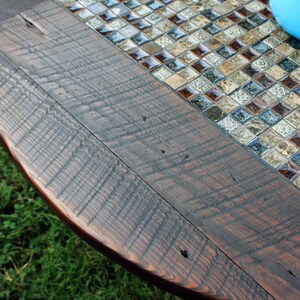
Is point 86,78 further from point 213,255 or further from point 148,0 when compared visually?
point 213,255

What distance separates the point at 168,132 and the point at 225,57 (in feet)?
0.78

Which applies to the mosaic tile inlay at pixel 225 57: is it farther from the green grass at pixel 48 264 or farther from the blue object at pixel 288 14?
the green grass at pixel 48 264

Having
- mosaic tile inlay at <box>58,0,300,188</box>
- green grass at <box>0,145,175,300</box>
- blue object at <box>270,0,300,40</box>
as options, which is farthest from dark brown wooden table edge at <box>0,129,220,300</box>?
green grass at <box>0,145,175,300</box>

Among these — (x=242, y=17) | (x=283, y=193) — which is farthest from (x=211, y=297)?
(x=242, y=17)

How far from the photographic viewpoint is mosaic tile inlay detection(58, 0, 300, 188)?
0.95 m

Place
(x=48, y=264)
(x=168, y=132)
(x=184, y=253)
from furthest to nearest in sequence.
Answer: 1. (x=48, y=264)
2. (x=168, y=132)
3. (x=184, y=253)

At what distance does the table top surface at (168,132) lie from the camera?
783 mm

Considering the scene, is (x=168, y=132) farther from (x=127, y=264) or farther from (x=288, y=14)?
(x=288, y=14)

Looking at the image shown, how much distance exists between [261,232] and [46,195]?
0.33 m

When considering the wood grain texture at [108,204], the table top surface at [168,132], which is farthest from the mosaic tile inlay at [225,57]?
the wood grain texture at [108,204]

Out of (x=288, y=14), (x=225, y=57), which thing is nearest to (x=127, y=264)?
(x=225, y=57)

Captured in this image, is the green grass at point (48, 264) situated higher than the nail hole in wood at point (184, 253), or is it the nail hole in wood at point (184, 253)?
the nail hole in wood at point (184, 253)

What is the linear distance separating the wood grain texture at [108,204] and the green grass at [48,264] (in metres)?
0.73

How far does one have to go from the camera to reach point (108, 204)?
820 mm
